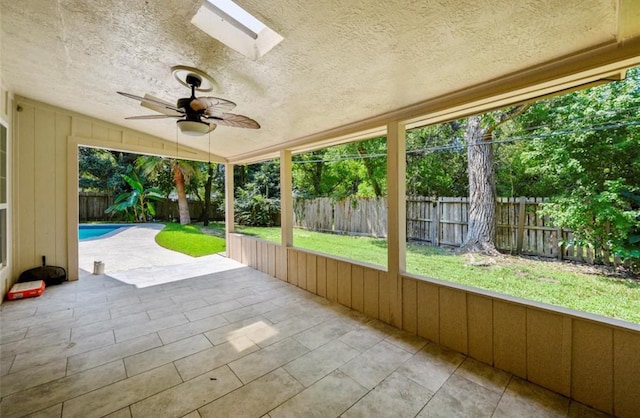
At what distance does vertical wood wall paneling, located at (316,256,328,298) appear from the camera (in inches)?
141

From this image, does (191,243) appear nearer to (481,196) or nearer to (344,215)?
(344,215)

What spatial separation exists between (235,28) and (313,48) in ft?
1.99

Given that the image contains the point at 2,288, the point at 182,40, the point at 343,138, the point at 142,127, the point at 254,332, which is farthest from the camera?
the point at 142,127

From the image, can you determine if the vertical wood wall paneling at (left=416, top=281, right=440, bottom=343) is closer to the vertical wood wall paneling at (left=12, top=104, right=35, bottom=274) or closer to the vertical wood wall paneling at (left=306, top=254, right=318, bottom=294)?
the vertical wood wall paneling at (left=306, top=254, right=318, bottom=294)

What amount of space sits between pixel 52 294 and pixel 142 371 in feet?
9.21

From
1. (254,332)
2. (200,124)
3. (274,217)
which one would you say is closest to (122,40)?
(200,124)

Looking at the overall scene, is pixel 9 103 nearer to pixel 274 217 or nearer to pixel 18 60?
pixel 18 60

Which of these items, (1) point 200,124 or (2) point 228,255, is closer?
(1) point 200,124

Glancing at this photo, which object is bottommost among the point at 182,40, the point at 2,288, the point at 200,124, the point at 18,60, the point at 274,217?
the point at 2,288

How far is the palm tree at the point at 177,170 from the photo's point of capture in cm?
1060

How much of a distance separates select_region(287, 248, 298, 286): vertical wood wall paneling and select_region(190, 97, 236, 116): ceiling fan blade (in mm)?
2408

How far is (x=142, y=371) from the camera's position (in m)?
2.03

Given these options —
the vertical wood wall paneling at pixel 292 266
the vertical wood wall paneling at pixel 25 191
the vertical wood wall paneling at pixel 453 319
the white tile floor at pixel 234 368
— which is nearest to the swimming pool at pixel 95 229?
the vertical wood wall paneling at pixel 25 191

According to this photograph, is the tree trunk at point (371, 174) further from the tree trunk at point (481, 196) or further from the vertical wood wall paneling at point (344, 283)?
the vertical wood wall paneling at point (344, 283)
